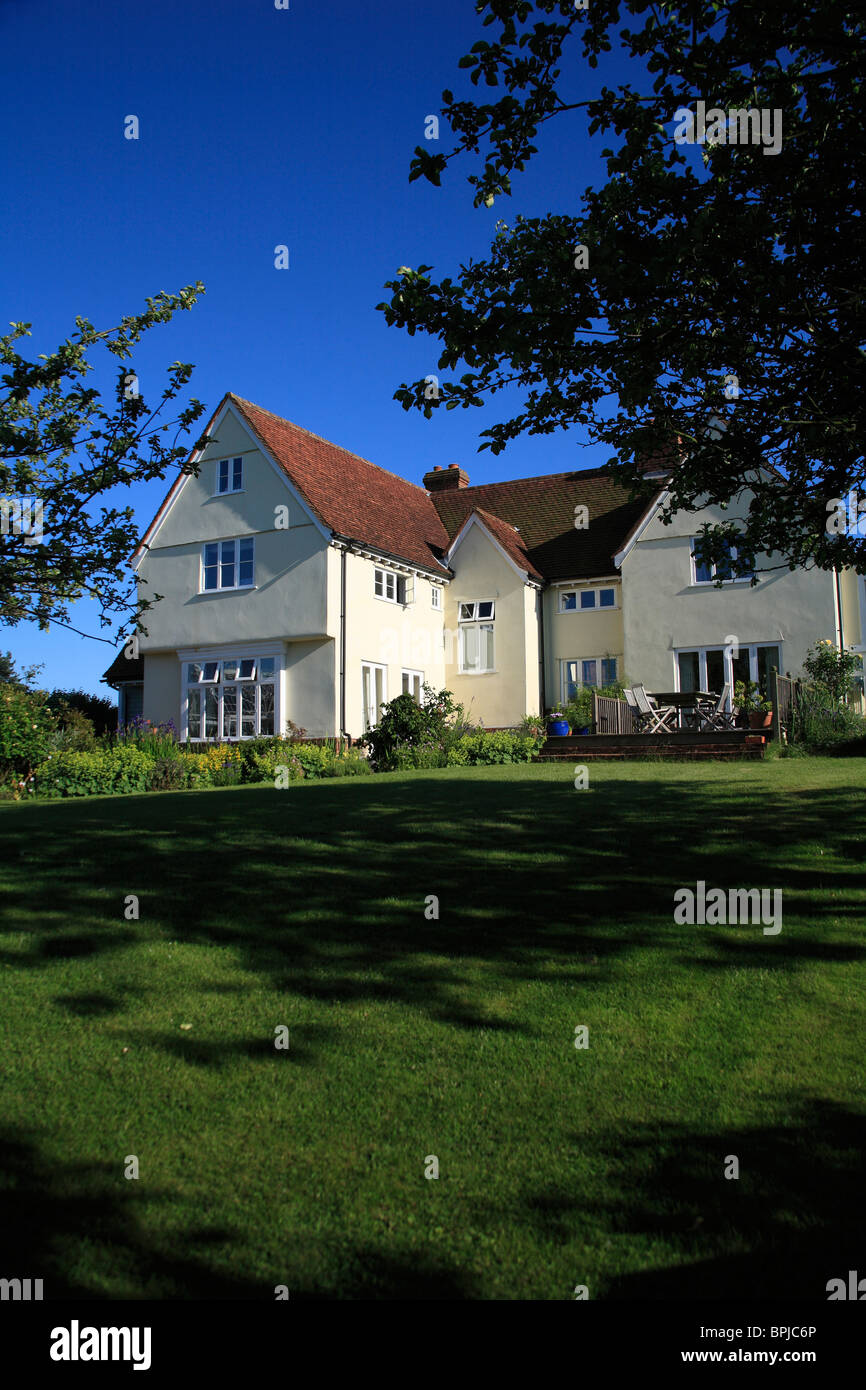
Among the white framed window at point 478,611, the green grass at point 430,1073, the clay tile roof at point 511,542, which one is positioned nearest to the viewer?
the green grass at point 430,1073

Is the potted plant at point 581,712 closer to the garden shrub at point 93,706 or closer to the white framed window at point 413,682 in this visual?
the white framed window at point 413,682

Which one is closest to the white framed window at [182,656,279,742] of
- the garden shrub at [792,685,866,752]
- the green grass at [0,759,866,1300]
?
the garden shrub at [792,685,866,752]

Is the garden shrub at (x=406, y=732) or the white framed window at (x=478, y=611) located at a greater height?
the white framed window at (x=478, y=611)

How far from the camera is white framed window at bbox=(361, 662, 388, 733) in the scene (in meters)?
26.8

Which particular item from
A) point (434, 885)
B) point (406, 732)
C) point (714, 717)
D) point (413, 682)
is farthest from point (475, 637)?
point (434, 885)

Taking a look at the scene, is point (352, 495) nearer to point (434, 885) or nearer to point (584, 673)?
A: point (584, 673)

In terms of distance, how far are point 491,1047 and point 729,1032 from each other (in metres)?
1.37

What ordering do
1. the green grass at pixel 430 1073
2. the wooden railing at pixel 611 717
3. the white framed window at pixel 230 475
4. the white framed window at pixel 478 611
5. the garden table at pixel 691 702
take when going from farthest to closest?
the white framed window at pixel 478 611
the white framed window at pixel 230 475
the wooden railing at pixel 611 717
the garden table at pixel 691 702
the green grass at pixel 430 1073

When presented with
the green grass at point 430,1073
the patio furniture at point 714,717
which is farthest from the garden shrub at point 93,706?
the green grass at point 430,1073

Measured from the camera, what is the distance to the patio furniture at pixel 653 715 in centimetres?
2273

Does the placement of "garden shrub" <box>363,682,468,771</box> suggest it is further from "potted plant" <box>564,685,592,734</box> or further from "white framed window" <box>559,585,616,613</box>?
"white framed window" <box>559,585,616,613</box>

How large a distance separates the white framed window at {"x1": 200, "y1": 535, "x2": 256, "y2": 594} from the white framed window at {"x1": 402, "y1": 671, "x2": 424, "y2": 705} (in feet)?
18.6

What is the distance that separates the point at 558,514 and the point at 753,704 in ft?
36.5

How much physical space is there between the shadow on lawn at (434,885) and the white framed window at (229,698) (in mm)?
14988
